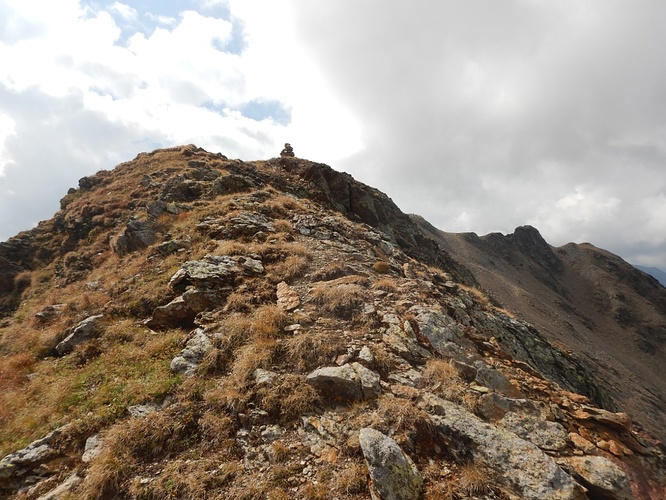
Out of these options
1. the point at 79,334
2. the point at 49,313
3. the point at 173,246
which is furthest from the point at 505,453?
the point at 49,313

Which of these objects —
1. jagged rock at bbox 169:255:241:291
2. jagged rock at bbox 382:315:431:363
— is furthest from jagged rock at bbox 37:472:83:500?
jagged rock at bbox 382:315:431:363

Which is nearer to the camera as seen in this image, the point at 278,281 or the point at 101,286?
the point at 278,281

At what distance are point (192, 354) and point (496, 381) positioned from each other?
916 centimetres

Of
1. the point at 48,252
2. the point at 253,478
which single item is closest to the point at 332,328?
the point at 253,478

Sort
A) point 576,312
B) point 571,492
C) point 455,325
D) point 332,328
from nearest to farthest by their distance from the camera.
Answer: point 571,492 → point 332,328 → point 455,325 → point 576,312

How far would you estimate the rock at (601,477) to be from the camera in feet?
19.2

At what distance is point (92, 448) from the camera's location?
6777 mm

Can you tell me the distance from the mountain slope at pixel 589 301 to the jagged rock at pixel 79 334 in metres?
51.0

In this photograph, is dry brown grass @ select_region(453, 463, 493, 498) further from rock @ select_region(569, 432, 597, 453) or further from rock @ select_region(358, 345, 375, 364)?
rock @ select_region(358, 345, 375, 364)

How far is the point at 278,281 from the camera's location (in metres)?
13.3

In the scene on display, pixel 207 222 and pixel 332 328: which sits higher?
pixel 207 222

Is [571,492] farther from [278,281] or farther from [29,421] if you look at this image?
[29,421]

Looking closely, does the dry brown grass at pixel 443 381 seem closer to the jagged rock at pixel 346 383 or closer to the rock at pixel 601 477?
the jagged rock at pixel 346 383

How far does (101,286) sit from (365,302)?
46.2 ft
